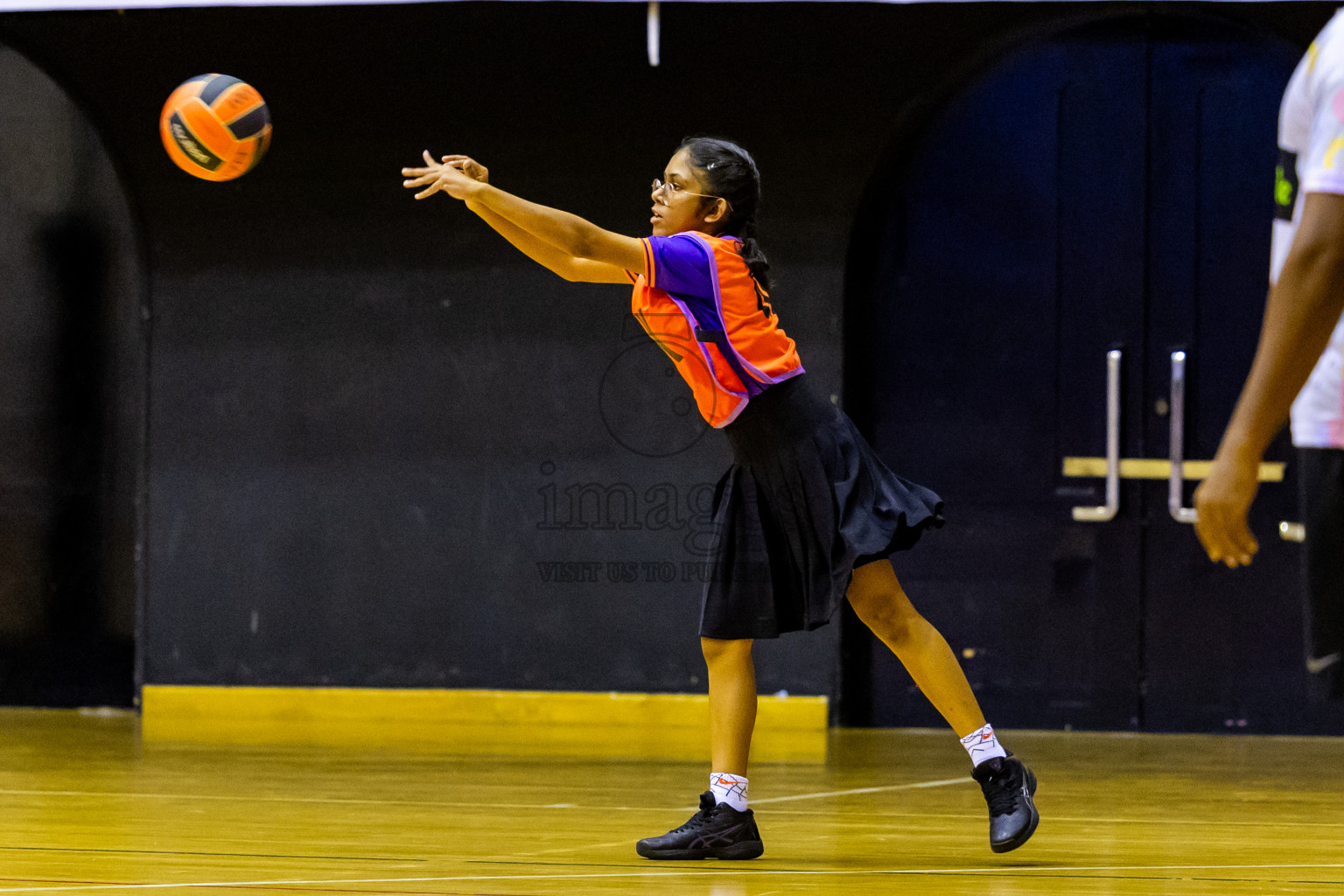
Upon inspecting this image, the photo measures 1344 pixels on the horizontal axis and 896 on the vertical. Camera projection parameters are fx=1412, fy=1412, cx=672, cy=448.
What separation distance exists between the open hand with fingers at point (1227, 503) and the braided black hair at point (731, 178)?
5.33ft

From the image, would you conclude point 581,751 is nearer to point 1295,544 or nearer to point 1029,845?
point 1029,845

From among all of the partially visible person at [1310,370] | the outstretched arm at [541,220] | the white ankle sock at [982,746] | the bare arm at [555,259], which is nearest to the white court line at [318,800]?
the white ankle sock at [982,746]

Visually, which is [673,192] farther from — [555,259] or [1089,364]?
[1089,364]

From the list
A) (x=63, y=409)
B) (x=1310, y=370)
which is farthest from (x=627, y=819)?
(x=63, y=409)

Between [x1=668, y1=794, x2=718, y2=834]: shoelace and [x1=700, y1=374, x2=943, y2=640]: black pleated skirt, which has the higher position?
[x1=700, y1=374, x2=943, y2=640]: black pleated skirt

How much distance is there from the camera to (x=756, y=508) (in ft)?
10.6

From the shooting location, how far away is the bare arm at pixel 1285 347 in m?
1.58

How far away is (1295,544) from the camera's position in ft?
17.2

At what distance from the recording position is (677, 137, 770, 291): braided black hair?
10.5 ft

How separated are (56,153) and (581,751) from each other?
3165mm

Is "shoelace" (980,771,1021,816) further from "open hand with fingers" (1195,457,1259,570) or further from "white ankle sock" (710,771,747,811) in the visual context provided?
"open hand with fingers" (1195,457,1259,570)

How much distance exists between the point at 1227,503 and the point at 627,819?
7.82ft

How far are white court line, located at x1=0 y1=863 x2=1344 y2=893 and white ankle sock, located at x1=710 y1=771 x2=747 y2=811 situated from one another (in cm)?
17

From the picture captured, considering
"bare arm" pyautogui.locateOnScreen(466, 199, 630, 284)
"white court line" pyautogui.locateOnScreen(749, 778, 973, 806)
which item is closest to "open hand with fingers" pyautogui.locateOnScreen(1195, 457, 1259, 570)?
"bare arm" pyautogui.locateOnScreen(466, 199, 630, 284)
